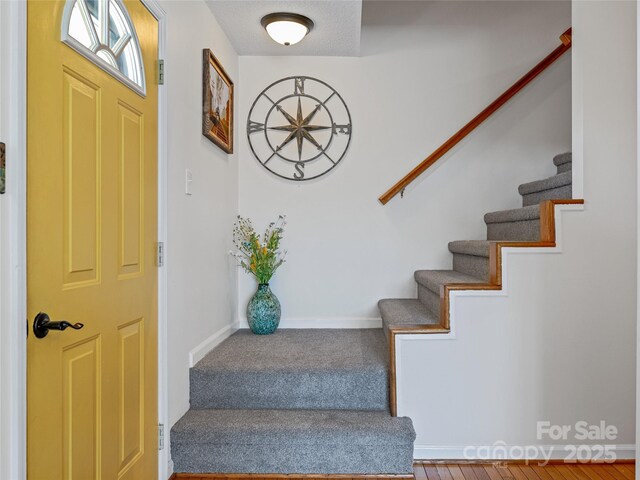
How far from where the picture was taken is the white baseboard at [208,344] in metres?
2.32

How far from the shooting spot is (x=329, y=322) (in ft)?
11.0

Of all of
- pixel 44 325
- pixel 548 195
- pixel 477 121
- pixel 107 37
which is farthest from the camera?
pixel 477 121

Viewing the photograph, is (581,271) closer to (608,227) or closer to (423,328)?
(608,227)

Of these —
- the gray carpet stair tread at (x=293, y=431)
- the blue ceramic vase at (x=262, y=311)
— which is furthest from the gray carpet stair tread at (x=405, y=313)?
the blue ceramic vase at (x=262, y=311)

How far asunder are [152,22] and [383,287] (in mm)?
2280

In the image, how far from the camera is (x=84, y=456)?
139 cm

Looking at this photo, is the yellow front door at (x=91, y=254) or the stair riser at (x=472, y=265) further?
the stair riser at (x=472, y=265)

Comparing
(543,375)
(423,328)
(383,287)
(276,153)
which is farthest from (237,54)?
(543,375)

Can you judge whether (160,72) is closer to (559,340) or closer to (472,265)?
(472,265)

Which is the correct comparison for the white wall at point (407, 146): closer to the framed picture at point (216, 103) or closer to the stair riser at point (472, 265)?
the stair riser at point (472, 265)

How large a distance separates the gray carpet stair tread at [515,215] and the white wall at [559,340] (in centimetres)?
19

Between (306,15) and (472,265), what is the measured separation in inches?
72.6
